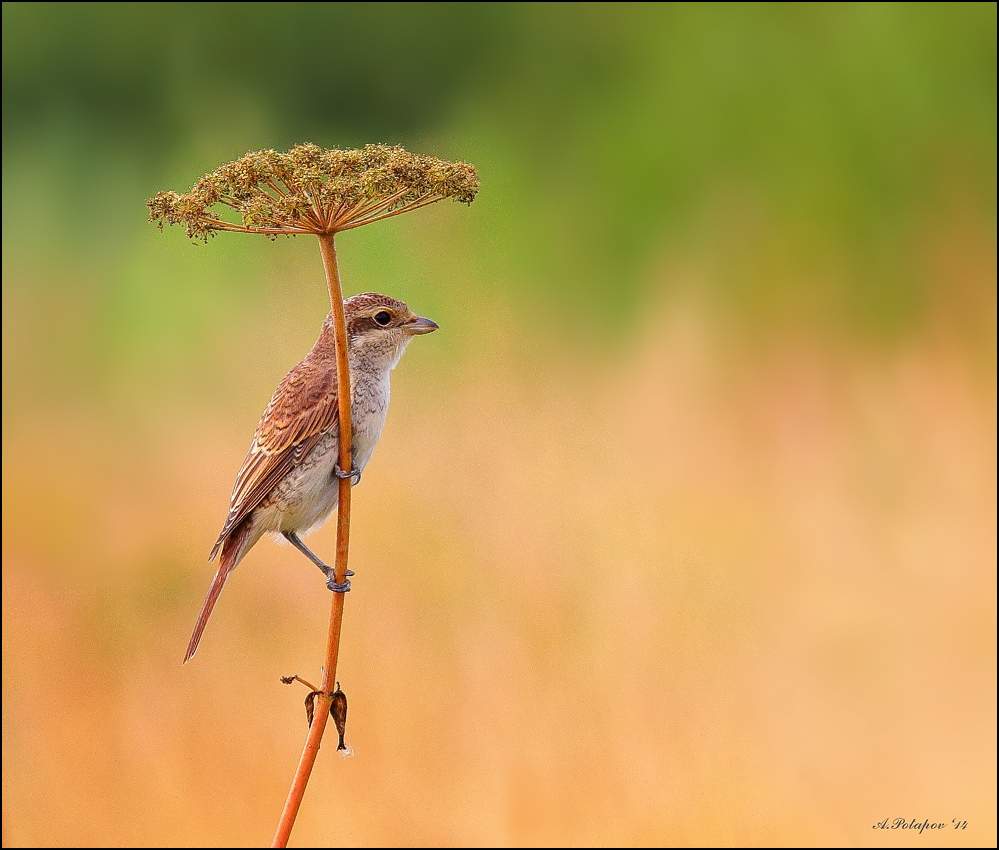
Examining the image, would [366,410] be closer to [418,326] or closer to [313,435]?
[313,435]

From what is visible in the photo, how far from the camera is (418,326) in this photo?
229 centimetres

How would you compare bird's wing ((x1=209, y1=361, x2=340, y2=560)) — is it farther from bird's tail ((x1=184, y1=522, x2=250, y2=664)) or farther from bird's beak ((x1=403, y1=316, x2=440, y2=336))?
bird's beak ((x1=403, y1=316, x2=440, y2=336))

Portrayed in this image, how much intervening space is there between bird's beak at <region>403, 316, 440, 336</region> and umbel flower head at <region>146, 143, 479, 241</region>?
875mm

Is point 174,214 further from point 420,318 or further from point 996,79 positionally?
point 996,79

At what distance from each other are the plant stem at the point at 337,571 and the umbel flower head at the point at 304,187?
7cm

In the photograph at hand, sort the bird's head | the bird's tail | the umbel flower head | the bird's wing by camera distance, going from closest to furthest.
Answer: the umbel flower head, the bird's tail, the bird's wing, the bird's head

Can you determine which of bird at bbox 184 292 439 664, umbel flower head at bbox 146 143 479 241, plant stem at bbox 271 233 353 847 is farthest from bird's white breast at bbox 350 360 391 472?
umbel flower head at bbox 146 143 479 241

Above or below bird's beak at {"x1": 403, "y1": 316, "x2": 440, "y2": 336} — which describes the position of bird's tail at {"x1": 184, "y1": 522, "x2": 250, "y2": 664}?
below

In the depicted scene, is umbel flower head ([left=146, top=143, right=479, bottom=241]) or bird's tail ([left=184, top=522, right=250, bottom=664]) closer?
umbel flower head ([left=146, top=143, right=479, bottom=241])

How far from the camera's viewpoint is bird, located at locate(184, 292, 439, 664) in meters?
2.17

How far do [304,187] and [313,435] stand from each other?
903mm

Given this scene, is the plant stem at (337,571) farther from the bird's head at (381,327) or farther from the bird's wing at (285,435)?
the bird's head at (381,327)

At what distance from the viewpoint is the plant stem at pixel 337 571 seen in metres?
1.39

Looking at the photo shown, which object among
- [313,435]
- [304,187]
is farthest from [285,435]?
[304,187]
